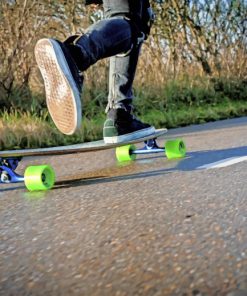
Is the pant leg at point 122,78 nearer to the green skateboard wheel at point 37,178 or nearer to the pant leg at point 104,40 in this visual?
the pant leg at point 104,40

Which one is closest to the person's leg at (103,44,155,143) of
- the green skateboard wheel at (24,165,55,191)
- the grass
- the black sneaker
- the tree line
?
the black sneaker

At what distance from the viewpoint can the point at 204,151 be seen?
11.8ft

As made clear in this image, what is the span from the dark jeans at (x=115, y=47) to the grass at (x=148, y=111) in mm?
1687

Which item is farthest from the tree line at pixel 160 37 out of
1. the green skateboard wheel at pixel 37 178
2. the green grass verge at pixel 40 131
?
the green skateboard wheel at pixel 37 178

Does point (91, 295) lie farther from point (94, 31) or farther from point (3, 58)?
point (3, 58)

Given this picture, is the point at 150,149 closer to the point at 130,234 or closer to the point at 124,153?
the point at 124,153

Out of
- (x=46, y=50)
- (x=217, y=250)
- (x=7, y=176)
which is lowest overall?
(x=217, y=250)

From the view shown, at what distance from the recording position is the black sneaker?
111 inches

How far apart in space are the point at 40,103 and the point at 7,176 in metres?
4.12

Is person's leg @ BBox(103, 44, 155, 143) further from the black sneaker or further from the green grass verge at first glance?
the green grass verge

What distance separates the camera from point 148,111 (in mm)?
7492

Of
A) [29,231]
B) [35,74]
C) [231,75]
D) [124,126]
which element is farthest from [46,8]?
[29,231]

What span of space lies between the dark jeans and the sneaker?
3.4 inches

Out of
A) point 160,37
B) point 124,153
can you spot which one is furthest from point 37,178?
point 160,37
